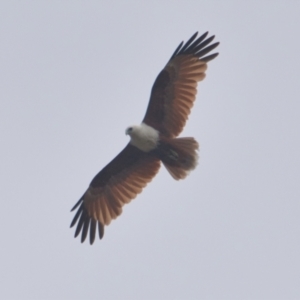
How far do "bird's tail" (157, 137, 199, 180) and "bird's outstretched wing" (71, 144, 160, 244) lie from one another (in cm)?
51

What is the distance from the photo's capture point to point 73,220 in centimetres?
1762

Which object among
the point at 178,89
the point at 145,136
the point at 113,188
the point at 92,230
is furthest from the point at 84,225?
the point at 178,89

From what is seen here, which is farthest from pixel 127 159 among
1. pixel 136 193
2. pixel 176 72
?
pixel 176 72

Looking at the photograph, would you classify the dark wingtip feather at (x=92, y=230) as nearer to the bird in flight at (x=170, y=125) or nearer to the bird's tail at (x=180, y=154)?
the bird in flight at (x=170, y=125)

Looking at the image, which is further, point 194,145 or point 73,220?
point 73,220

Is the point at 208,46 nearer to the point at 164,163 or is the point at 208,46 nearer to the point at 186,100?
the point at 186,100

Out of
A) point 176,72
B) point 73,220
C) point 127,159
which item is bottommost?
point 73,220

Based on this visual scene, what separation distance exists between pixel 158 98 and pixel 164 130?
20.8 inches

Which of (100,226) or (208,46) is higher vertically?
(208,46)

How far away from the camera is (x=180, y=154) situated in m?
16.5

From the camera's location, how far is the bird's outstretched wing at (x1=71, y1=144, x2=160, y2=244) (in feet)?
56.5

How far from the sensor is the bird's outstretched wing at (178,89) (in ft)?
54.6

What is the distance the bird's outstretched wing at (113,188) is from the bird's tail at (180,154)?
511 mm

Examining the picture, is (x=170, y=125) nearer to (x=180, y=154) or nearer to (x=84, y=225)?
(x=180, y=154)
